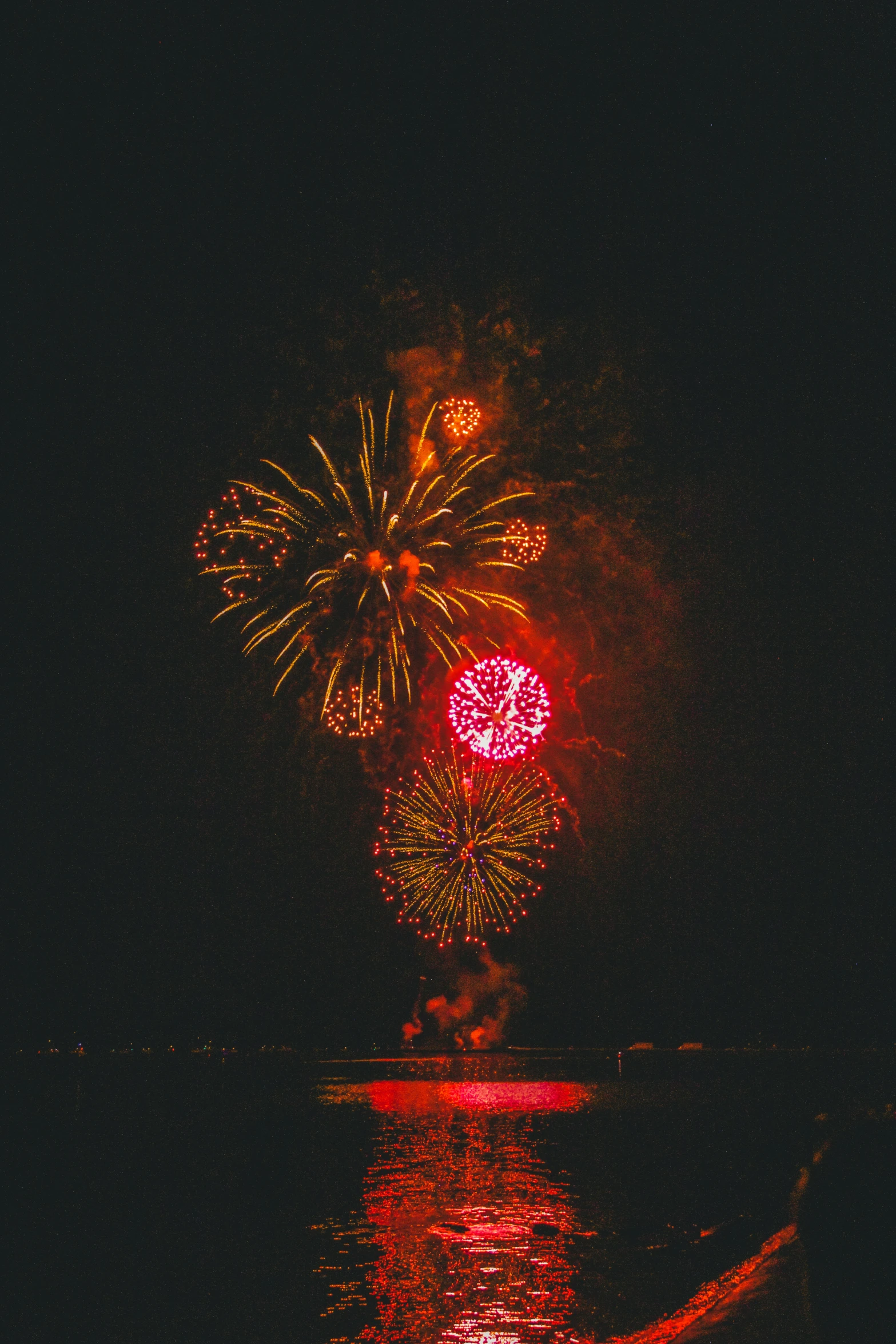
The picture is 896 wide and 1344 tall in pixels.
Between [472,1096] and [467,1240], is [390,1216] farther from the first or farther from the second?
[472,1096]

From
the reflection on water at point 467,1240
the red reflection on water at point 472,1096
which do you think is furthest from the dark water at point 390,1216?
the red reflection on water at point 472,1096

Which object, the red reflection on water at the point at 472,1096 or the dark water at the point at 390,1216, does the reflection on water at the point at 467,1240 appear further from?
the red reflection on water at the point at 472,1096

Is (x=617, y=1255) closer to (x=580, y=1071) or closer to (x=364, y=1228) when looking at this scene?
(x=364, y=1228)

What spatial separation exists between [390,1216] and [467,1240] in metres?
1.97

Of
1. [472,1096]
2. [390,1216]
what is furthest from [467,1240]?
[472,1096]

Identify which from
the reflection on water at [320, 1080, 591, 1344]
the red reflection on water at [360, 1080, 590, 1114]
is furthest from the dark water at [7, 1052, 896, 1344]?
the red reflection on water at [360, 1080, 590, 1114]

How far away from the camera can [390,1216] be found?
10703mm

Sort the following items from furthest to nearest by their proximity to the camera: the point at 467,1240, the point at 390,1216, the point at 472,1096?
the point at 472,1096
the point at 390,1216
the point at 467,1240

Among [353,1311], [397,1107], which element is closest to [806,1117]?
[397,1107]

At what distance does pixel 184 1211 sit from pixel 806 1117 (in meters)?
17.1

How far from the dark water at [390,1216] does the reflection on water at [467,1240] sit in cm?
4

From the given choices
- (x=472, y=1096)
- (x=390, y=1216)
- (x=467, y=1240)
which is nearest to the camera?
(x=467, y=1240)

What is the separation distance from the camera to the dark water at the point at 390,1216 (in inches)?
281

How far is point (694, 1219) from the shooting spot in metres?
10.3
